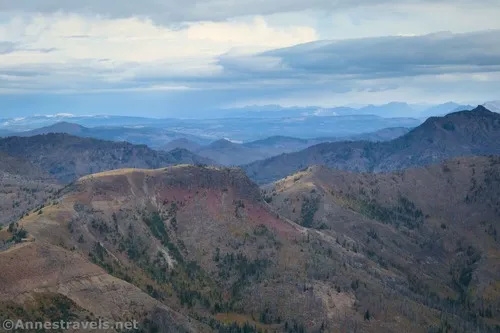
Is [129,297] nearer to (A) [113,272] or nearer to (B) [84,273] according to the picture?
(B) [84,273]

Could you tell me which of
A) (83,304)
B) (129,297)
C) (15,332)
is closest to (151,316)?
(129,297)

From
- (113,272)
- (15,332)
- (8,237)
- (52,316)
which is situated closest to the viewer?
(15,332)

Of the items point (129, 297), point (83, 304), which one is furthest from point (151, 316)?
point (83, 304)

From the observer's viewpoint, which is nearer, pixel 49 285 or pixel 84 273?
pixel 49 285

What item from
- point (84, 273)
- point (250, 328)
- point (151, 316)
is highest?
point (84, 273)

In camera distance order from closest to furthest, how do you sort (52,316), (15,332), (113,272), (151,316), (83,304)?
(15,332) → (52,316) → (83,304) → (151,316) → (113,272)

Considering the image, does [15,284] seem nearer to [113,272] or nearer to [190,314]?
[113,272]

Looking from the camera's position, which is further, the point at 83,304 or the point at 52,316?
the point at 83,304

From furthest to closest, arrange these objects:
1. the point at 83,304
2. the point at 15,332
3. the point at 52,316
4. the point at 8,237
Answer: the point at 8,237
the point at 83,304
the point at 52,316
the point at 15,332

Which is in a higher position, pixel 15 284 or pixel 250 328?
pixel 15 284
